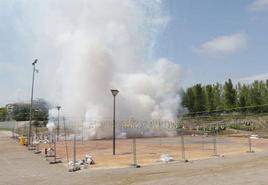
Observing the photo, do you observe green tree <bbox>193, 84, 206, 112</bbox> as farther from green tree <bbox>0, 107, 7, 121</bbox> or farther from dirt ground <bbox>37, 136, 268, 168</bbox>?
green tree <bbox>0, 107, 7, 121</bbox>

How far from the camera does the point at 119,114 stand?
224 feet

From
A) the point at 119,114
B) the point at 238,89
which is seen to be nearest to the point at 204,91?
the point at 238,89

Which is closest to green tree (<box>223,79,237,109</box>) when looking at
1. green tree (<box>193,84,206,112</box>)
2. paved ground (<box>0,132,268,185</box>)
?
green tree (<box>193,84,206,112</box>)

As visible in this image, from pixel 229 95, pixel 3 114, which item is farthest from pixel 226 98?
pixel 3 114

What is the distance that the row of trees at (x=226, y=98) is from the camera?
74688 mm

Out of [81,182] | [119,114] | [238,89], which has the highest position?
[238,89]

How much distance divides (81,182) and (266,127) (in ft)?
154

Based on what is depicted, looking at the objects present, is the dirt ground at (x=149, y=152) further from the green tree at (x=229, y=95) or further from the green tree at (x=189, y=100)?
the green tree at (x=189, y=100)

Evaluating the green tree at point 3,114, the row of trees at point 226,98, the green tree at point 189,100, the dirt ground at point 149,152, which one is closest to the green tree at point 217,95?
the row of trees at point 226,98

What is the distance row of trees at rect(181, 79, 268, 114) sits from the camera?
2940 inches

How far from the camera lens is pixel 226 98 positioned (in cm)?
8038

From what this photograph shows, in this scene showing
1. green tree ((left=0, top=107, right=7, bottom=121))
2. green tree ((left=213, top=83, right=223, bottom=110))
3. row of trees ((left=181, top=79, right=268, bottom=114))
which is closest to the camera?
row of trees ((left=181, top=79, right=268, bottom=114))

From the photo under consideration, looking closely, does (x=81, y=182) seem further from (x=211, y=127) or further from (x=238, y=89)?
(x=238, y=89)

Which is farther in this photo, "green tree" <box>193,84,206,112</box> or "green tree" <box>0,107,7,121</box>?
"green tree" <box>0,107,7,121</box>
